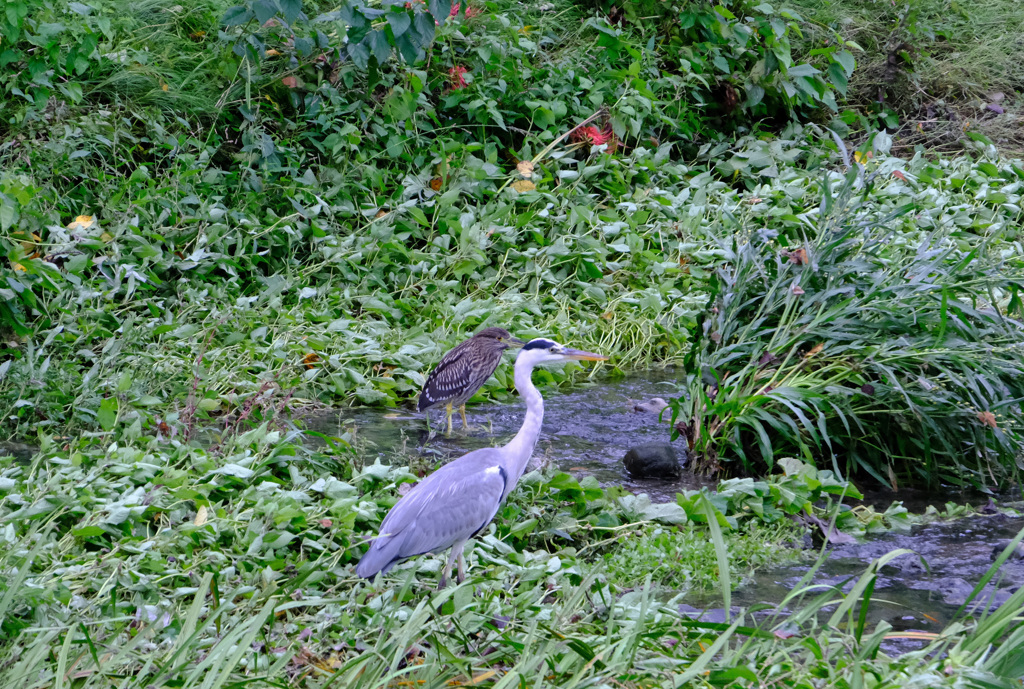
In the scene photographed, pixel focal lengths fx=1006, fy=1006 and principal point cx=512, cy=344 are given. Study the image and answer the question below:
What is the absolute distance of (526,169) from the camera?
314 inches

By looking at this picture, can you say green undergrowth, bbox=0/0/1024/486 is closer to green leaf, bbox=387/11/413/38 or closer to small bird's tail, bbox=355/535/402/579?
green leaf, bbox=387/11/413/38

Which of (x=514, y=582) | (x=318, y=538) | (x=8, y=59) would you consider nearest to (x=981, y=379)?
(x=514, y=582)

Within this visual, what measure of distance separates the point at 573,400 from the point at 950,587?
8.86ft

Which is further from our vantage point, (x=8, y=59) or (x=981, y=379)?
(x=8, y=59)

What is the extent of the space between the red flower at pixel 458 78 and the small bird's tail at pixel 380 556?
226 inches

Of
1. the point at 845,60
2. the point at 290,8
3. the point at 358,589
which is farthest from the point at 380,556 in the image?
the point at 845,60

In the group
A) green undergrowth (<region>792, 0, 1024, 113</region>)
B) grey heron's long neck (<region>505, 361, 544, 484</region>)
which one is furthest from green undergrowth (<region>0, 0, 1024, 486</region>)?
grey heron's long neck (<region>505, 361, 544, 484</region>)

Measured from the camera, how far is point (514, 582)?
3566 mm

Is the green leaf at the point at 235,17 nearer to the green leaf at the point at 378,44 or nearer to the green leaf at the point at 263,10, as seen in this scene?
the green leaf at the point at 263,10

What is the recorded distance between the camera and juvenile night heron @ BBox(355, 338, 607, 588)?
3.33 meters

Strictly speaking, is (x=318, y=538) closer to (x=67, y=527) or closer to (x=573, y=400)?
(x=67, y=527)

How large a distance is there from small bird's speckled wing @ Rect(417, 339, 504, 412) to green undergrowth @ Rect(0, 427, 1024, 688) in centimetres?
110

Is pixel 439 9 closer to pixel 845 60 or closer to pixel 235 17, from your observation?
pixel 235 17

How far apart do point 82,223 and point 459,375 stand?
2.75m
